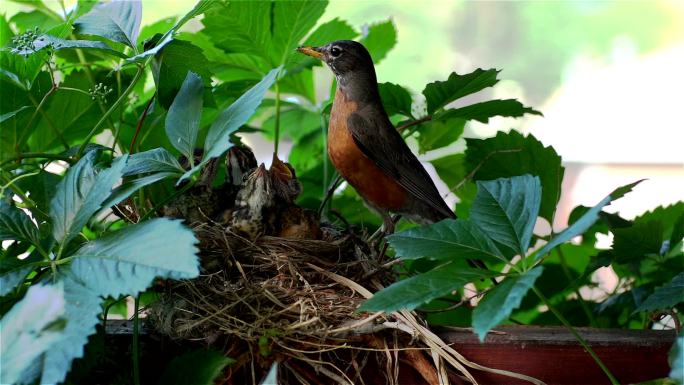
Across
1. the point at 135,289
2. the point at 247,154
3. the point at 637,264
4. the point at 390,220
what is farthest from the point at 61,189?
the point at 637,264

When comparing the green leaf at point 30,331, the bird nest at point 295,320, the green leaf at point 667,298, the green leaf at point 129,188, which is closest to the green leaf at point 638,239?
the green leaf at point 667,298

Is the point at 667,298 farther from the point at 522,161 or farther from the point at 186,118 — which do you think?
the point at 186,118

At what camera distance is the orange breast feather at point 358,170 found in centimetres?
115

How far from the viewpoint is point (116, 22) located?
0.86 meters

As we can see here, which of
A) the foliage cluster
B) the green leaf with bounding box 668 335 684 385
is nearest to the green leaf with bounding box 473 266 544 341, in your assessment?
the foliage cluster

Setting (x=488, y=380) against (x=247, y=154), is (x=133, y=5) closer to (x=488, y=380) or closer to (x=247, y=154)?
(x=247, y=154)

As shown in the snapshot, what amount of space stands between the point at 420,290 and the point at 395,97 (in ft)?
1.66

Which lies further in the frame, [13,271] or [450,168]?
[450,168]

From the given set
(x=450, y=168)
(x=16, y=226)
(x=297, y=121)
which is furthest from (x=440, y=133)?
(x=16, y=226)

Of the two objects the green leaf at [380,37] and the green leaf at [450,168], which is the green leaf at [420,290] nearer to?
the green leaf at [450,168]

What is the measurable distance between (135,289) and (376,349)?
32 centimetres

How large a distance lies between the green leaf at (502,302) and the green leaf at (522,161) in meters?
0.39

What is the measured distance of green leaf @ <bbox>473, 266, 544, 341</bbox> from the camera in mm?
586

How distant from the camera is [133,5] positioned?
861mm
